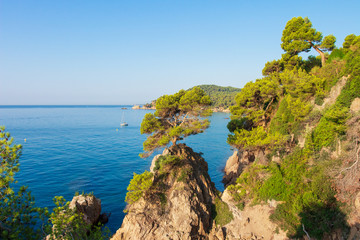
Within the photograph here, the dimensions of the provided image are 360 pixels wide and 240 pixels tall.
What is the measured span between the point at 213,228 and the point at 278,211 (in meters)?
6.14

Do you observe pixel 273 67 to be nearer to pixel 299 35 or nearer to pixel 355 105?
pixel 299 35

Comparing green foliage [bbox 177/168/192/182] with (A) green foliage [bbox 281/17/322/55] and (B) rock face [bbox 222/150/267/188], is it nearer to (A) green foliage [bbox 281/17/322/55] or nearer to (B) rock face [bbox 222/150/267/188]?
(B) rock face [bbox 222/150/267/188]

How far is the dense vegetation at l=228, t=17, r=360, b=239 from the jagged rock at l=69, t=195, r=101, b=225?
15.7 m

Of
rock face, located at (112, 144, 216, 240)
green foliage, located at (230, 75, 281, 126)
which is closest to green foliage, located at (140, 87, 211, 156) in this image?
rock face, located at (112, 144, 216, 240)

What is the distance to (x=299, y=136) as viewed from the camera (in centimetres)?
2120

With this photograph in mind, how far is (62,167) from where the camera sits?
37.1 meters

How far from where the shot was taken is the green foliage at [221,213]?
18641 millimetres

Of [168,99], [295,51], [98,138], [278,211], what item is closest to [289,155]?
[278,211]

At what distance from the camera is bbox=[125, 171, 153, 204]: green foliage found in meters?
17.4

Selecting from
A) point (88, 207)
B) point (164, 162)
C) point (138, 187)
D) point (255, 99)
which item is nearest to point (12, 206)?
point (138, 187)

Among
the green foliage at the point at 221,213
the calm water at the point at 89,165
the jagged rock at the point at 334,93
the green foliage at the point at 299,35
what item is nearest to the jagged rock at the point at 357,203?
the jagged rock at the point at 334,93

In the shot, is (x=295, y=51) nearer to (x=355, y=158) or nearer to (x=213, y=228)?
(x=355, y=158)

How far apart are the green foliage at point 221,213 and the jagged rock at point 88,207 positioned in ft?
44.3

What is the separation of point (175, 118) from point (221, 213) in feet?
37.4
